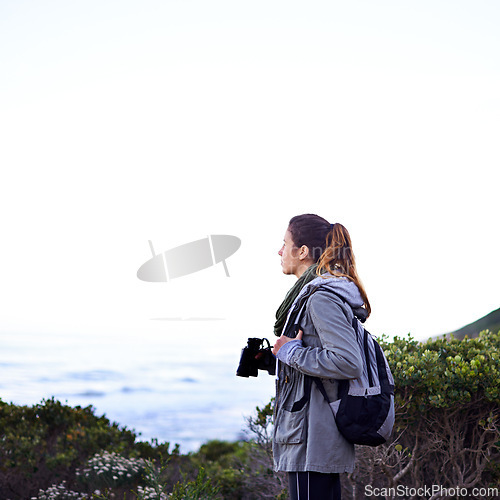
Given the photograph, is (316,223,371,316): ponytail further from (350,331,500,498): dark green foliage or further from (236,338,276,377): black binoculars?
(350,331,500,498): dark green foliage

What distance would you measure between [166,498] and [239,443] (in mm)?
7899

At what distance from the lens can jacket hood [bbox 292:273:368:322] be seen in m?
2.88

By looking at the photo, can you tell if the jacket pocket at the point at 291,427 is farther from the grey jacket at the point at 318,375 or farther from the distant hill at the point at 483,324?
the distant hill at the point at 483,324

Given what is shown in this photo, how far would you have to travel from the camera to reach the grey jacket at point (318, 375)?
2721 millimetres

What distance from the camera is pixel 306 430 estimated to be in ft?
9.15

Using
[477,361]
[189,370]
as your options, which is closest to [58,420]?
[477,361]

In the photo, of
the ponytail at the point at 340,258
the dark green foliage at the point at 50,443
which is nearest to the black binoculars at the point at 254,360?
the ponytail at the point at 340,258

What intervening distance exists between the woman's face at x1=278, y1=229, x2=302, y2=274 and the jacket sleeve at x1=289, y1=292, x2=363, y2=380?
350 mm

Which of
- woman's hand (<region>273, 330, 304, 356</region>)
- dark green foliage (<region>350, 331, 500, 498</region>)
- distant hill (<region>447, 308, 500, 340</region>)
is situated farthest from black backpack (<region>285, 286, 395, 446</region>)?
distant hill (<region>447, 308, 500, 340</region>)

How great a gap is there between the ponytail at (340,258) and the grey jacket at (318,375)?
0.36ft

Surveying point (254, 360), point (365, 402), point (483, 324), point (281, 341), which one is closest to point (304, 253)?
point (281, 341)

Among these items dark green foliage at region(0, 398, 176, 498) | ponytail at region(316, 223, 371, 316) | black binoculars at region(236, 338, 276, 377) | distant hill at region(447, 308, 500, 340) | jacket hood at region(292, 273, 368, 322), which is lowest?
dark green foliage at region(0, 398, 176, 498)

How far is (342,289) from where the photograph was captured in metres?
2.89

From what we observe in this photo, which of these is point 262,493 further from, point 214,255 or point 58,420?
point 214,255
